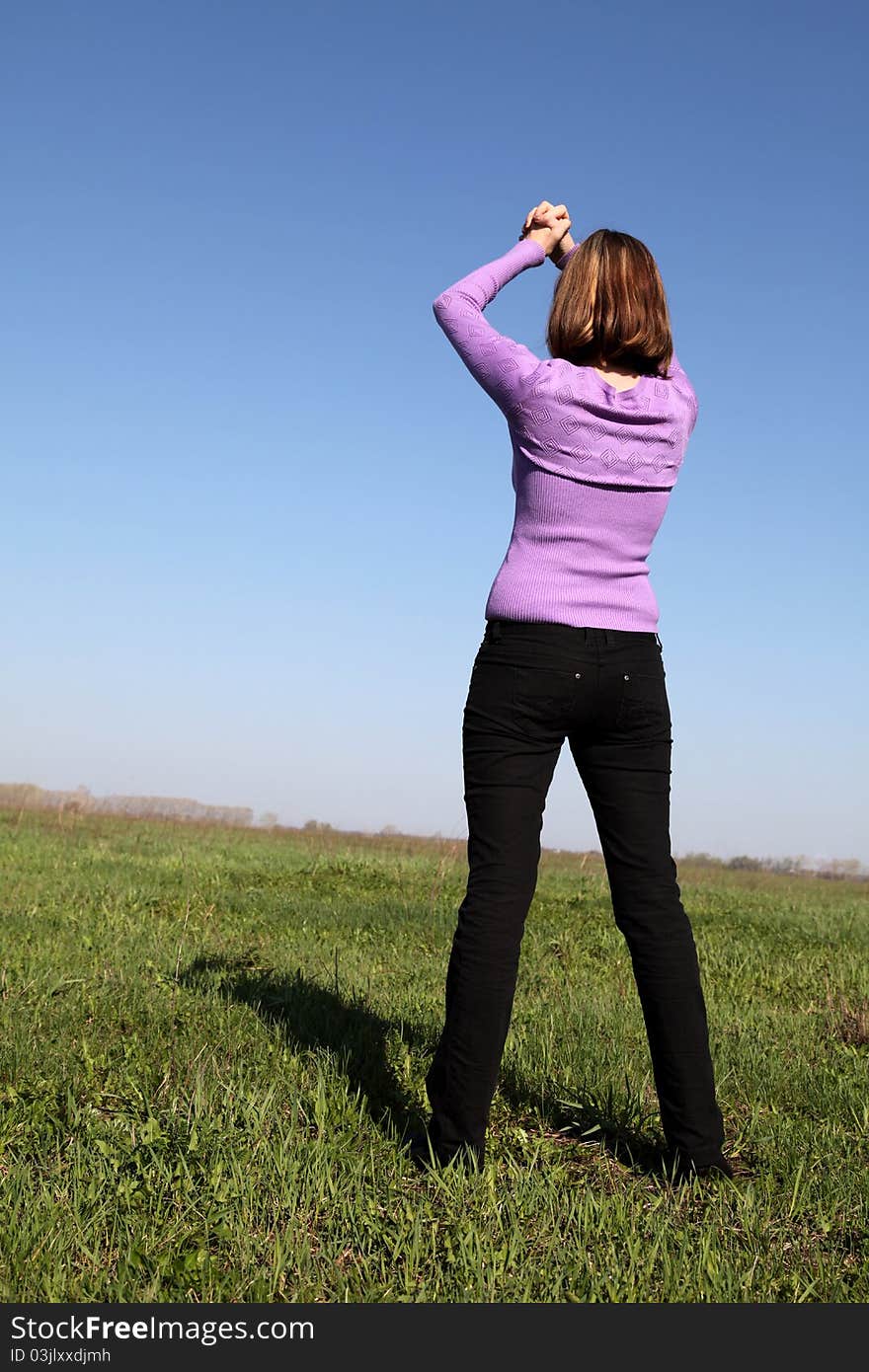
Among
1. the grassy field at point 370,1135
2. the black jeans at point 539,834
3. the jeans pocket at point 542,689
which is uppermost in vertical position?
the jeans pocket at point 542,689

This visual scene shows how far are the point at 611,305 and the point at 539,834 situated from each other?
169 centimetres

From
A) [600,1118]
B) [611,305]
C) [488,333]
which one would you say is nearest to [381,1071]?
[600,1118]

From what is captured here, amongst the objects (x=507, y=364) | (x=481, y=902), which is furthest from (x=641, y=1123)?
(x=507, y=364)

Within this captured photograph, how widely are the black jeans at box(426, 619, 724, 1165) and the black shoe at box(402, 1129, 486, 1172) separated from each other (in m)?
0.01

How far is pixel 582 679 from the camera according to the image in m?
3.29

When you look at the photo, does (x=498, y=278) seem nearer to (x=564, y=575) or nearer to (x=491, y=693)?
(x=564, y=575)

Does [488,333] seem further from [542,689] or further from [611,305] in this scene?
[542,689]

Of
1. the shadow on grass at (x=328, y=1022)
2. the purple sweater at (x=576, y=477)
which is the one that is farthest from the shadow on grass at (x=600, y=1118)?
the purple sweater at (x=576, y=477)

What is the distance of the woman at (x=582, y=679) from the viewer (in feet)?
10.8

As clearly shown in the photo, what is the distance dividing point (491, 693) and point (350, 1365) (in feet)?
5.90

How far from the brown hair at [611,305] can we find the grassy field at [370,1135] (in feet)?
8.55

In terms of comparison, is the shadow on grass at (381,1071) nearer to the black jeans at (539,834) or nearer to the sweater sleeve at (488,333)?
the black jeans at (539,834)

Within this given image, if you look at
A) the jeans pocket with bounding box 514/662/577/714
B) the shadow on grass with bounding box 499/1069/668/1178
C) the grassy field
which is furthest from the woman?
the grassy field

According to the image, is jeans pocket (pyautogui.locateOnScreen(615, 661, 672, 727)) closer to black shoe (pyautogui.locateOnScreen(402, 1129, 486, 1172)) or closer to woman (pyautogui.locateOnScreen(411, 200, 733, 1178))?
woman (pyautogui.locateOnScreen(411, 200, 733, 1178))
